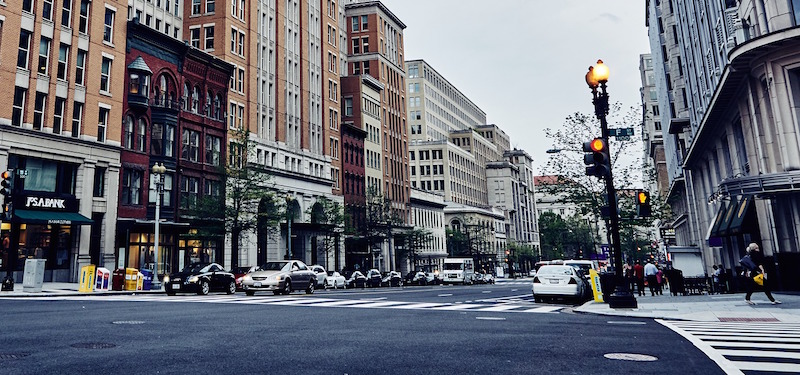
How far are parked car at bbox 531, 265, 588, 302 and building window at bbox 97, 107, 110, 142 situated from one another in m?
32.0

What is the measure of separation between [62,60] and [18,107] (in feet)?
14.8

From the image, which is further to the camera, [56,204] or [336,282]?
[336,282]

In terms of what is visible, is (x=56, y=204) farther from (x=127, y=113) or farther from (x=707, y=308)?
(x=707, y=308)

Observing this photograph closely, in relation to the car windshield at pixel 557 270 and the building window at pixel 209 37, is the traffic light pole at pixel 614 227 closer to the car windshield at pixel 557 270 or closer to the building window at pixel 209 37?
the car windshield at pixel 557 270

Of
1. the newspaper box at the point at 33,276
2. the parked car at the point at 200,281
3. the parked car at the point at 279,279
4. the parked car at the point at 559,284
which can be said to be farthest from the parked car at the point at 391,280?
the parked car at the point at 559,284

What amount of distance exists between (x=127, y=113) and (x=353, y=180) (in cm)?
3534

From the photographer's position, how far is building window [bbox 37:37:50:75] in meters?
35.5

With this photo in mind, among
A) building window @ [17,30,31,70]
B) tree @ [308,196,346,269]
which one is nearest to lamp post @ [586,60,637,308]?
building window @ [17,30,31,70]

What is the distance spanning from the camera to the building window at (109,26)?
40016 mm

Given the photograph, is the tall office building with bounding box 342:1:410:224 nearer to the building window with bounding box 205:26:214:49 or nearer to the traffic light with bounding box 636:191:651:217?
the building window with bounding box 205:26:214:49

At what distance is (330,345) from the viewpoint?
26.8 feet

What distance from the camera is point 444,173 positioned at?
118 metres

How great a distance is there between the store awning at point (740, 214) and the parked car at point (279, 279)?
19.6m

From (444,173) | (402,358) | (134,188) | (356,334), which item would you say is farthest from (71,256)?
(444,173)
